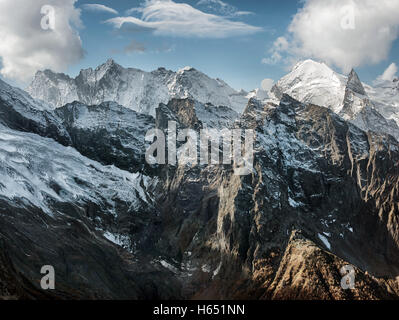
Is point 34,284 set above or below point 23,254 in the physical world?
below

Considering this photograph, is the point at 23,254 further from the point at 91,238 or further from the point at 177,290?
the point at 177,290

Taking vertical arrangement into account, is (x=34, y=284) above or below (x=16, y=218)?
below

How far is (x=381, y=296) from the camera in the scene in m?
159

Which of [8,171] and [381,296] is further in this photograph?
[8,171]

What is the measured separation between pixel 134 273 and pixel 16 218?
1914 inches

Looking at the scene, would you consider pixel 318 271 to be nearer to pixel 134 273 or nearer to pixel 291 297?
pixel 291 297

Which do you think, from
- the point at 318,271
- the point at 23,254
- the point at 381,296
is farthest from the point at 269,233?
the point at 23,254

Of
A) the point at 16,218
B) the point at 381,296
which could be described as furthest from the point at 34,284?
the point at 381,296

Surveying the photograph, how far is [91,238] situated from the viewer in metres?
192
